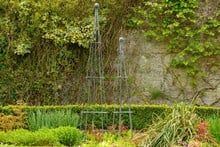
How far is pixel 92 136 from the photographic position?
24.3ft

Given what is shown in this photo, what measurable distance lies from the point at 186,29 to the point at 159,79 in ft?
4.01

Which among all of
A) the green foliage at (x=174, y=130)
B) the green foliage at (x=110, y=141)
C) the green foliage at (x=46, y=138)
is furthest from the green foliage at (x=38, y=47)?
the green foliage at (x=174, y=130)

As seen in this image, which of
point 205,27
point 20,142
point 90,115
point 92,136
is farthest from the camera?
point 205,27

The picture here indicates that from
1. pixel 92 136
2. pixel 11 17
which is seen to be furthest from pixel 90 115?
pixel 11 17

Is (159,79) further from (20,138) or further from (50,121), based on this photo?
(20,138)

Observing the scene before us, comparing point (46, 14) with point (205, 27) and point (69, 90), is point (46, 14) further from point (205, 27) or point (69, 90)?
point (205, 27)

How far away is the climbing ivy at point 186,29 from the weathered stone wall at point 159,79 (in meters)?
0.17

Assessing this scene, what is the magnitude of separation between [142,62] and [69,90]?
171 cm

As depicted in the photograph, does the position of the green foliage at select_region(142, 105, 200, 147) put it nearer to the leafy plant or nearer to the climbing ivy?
the leafy plant

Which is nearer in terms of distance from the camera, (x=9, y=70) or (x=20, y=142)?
(x=20, y=142)

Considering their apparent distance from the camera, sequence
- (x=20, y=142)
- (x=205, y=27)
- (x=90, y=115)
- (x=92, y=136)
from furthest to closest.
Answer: (x=205, y=27), (x=90, y=115), (x=92, y=136), (x=20, y=142)

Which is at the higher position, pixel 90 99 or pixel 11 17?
pixel 11 17

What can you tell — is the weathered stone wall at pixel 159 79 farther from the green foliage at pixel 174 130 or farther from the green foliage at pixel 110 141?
the green foliage at pixel 174 130

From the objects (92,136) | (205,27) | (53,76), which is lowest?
(92,136)
